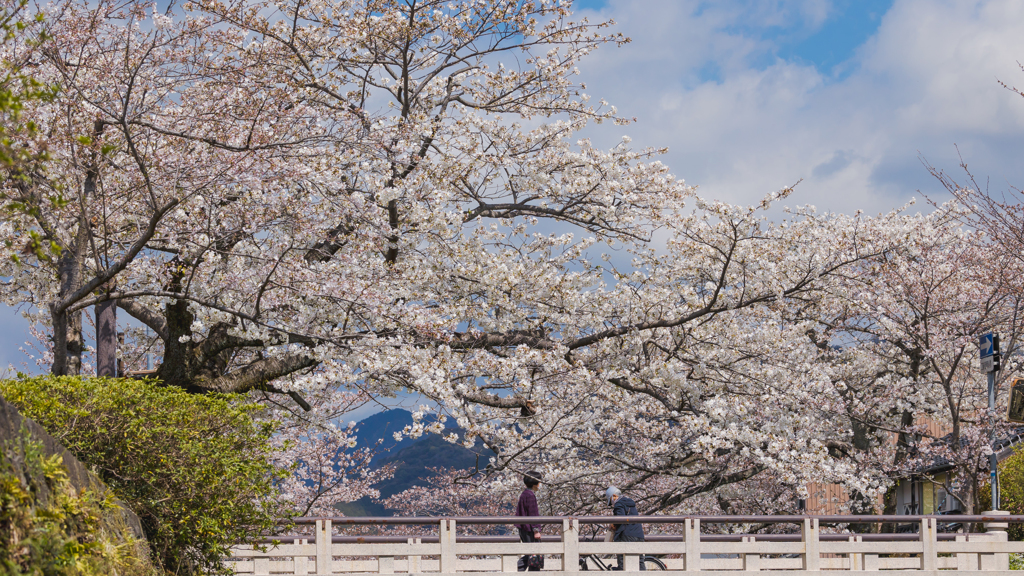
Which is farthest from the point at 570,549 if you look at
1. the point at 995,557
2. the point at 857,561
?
the point at 995,557

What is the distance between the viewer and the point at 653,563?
1170 centimetres

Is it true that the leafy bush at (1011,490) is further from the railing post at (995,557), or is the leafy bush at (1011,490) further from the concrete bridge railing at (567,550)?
the concrete bridge railing at (567,550)

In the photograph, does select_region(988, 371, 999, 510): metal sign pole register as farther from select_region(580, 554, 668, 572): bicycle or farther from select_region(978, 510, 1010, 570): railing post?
select_region(580, 554, 668, 572): bicycle

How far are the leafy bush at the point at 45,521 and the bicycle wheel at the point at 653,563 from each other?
7.46 metres

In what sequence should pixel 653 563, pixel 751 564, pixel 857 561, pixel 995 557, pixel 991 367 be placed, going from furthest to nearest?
pixel 991 367, pixel 995 557, pixel 653 563, pixel 857 561, pixel 751 564

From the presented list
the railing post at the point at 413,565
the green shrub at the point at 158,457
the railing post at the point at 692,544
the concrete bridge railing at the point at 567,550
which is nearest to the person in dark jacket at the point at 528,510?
the concrete bridge railing at the point at 567,550

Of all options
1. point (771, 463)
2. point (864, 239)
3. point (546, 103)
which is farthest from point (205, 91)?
point (864, 239)

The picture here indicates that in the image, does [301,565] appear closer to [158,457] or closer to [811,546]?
[158,457]

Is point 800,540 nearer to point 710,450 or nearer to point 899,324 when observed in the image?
point 710,450

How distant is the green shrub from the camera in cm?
758

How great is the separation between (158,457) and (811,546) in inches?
354

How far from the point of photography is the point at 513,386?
13953 mm

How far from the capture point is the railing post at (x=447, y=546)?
33.7ft

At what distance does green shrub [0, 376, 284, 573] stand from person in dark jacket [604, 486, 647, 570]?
17.7ft
